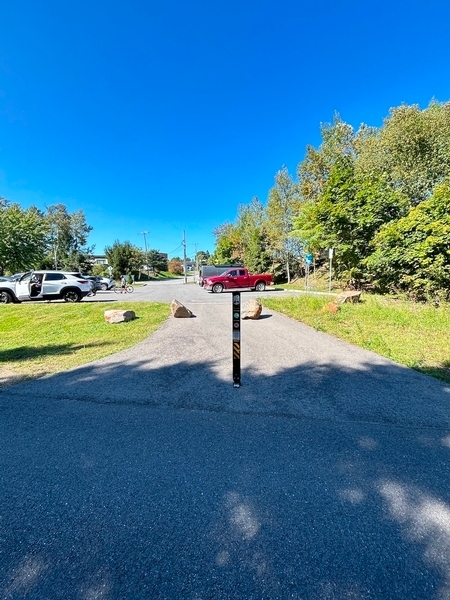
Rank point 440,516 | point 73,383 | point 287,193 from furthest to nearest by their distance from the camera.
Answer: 1. point 287,193
2. point 73,383
3. point 440,516

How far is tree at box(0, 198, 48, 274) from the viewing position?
81.1 ft

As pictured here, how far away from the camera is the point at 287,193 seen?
2730cm

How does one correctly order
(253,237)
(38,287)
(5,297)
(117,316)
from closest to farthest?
(117,316) < (38,287) < (5,297) < (253,237)

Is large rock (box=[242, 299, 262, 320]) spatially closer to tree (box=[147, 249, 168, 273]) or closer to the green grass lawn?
the green grass lawn

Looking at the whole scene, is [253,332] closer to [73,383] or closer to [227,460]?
[73,383]

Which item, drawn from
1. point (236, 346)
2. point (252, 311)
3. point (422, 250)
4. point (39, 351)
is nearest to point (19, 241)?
point (39, 351)

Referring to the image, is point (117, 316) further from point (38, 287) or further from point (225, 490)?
point (225, 490)

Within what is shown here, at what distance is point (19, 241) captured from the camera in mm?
25375

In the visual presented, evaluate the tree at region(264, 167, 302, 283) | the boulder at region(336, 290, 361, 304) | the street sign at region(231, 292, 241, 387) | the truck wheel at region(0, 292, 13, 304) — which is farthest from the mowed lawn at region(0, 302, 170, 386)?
the tree at region(264, 167, 302, 283)

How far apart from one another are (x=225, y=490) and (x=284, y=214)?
2824 cm

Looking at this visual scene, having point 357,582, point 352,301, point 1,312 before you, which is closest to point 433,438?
point 357,582

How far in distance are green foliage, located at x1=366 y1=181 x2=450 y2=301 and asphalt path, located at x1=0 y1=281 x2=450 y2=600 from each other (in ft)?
27.4

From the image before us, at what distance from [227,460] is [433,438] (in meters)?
2.13

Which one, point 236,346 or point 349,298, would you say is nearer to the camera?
point 236,346
